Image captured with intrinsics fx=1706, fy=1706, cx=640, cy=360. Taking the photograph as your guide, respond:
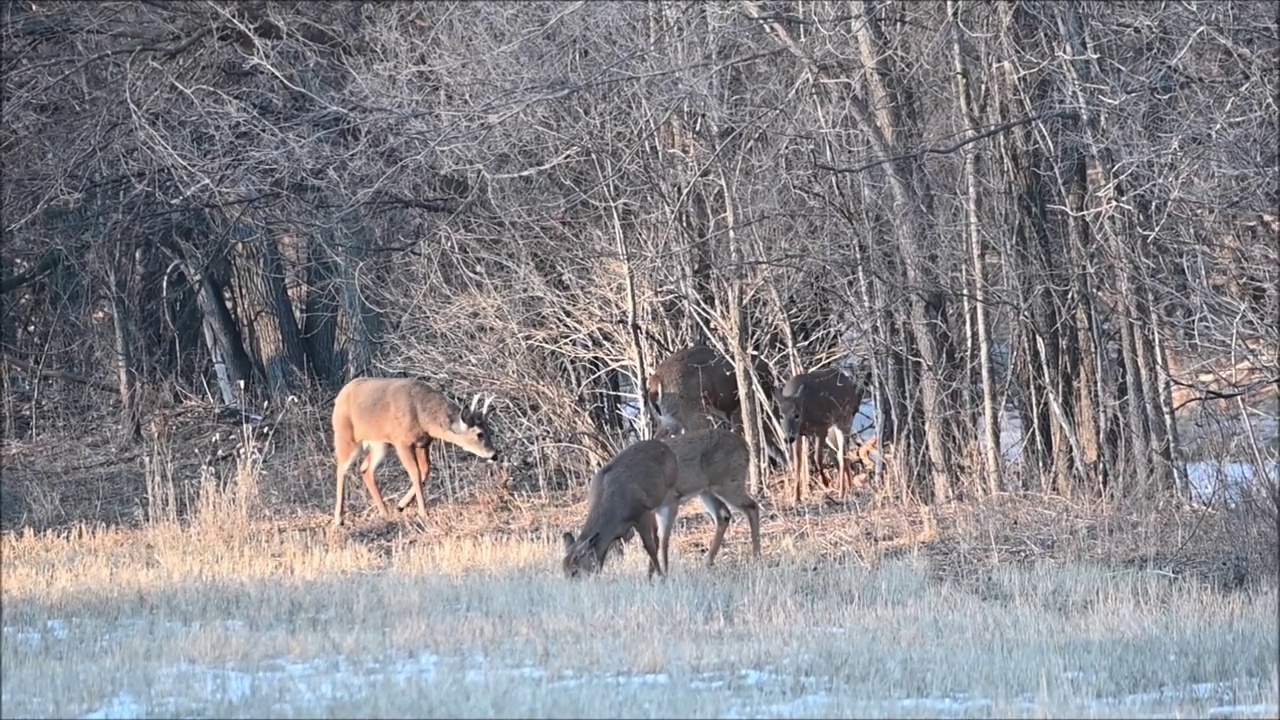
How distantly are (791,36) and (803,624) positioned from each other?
6.06 metres

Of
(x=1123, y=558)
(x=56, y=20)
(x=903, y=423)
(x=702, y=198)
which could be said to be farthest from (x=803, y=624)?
(x=56, y=20)

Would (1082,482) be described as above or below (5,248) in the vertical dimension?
below

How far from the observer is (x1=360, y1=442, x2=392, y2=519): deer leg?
15906 millimetres

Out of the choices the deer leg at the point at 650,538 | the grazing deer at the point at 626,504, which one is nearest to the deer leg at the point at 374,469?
the grazing deer at the point at 626,504

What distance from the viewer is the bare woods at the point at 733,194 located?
12.1 metres

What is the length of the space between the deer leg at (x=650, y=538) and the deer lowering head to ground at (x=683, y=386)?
4285mm

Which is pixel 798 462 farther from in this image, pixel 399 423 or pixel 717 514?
pixel 399 423

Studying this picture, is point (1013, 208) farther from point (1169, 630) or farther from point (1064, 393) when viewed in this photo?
point (1169, 630)

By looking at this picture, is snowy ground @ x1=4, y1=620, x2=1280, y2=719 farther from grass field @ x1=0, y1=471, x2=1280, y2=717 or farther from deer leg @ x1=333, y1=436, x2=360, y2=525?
deer leg @ x1=333, y1=436, x2=360, y2=525

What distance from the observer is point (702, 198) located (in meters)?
15.9

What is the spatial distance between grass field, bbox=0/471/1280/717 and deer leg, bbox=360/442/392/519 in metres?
1.63

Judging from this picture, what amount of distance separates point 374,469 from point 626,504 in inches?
206

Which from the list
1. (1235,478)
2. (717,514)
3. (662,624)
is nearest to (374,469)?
(717,514)

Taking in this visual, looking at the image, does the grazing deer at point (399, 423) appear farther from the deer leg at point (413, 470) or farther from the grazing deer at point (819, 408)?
the grazing deer at point (819, 408)
